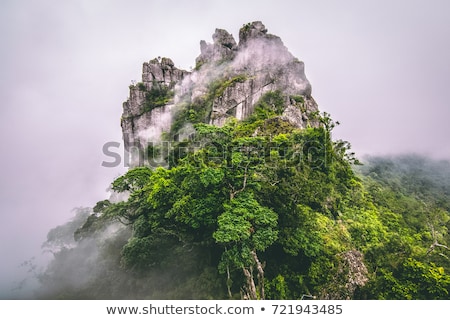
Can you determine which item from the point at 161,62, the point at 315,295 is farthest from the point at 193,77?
the point at 315,295

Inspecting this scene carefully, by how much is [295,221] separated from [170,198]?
6.79m

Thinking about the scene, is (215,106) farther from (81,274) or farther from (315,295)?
(315,295)

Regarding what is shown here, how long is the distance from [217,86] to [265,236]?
34.1 metres

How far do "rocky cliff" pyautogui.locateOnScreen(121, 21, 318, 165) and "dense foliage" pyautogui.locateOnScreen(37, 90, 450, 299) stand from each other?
21792 mm

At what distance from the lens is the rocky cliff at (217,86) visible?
38.8 meters

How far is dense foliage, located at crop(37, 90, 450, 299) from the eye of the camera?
12.1m

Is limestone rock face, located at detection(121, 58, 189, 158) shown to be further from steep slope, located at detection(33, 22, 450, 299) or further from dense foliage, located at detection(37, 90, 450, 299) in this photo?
dense foliage, located at detection(37, 90, 450, 299)

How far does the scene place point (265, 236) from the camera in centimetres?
1168

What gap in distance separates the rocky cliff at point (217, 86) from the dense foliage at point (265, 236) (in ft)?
71.5
